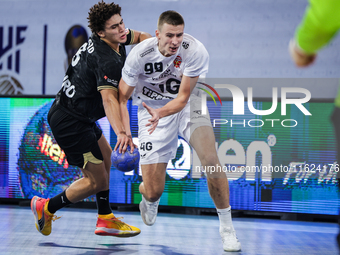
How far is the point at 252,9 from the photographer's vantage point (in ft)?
21.7

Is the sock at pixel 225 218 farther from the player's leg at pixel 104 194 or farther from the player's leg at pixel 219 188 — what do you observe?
the player's leg at pixel 104 194

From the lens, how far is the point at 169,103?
3.07m

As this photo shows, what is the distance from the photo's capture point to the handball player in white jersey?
2971 millimetres

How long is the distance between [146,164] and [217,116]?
1464 mm

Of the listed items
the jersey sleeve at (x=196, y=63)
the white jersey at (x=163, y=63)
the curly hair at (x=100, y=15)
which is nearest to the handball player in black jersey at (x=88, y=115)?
the curly hair at (x=100, y=15)

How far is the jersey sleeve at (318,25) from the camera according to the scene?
1.13 meters

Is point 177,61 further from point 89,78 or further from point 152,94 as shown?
point 89,78

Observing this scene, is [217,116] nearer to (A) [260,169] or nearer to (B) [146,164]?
(A) [260,169]

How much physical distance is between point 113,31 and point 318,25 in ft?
7.38

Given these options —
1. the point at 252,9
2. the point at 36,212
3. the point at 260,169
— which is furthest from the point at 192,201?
the point at 252,9

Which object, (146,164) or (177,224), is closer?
(146,164)

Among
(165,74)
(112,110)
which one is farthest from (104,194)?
(165,74)

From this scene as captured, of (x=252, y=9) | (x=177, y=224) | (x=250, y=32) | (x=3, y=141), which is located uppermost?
(x=252, y=9)

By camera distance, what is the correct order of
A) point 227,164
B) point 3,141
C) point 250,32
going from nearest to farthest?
point 227,164 → point 3,141 → point 250,32
